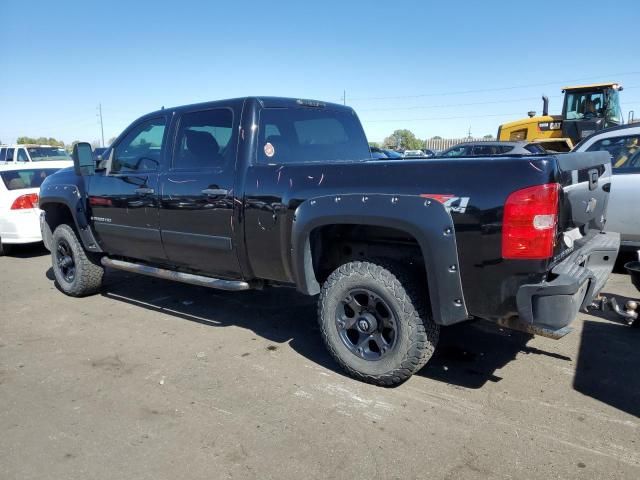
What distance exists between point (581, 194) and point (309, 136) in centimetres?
230

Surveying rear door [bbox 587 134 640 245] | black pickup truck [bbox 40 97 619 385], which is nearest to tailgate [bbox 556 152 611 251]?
black pickup truck [bbox 40 97 619 385]

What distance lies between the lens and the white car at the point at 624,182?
18.9ft

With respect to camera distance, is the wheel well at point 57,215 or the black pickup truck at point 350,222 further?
the wheel well at point 57,215

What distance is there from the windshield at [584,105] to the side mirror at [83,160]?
14525 millimetres

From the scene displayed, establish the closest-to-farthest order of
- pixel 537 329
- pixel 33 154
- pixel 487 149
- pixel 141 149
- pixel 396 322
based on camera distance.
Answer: pixel 537 329 < pixel 396 322 < pixel 141 149 < pixel 487 149 < pixel 33 154

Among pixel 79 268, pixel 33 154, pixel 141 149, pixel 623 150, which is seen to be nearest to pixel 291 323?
pixel 141 149

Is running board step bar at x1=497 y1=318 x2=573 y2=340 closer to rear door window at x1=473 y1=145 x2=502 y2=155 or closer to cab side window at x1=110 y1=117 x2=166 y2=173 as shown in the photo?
cab side window at x1=110 y1=117 x2=166 y2=173

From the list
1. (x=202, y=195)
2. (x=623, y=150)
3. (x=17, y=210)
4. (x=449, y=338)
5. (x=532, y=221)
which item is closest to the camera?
(x=532, y=221)

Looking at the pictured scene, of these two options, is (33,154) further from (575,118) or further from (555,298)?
(555,298)

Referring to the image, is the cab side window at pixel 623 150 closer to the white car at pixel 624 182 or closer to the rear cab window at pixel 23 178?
the white car at pixel 624 182

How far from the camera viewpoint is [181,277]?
14.9ft

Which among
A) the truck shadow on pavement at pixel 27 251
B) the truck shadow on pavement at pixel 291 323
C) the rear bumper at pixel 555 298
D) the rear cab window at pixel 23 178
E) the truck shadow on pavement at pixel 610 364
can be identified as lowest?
the truck shadow on pavement at pixel 27 251

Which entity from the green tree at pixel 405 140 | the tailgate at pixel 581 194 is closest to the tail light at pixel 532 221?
the tailgate at pixel 581 194

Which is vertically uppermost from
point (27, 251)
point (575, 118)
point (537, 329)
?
point (575, 118)
